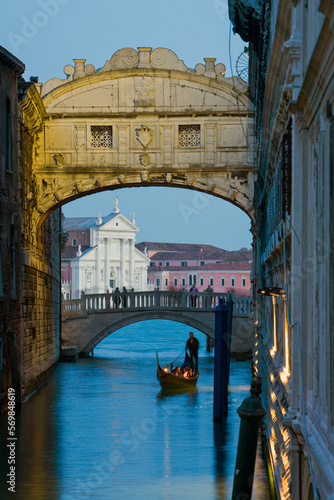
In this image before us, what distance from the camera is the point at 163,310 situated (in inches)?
966

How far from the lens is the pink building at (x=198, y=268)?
230 ft

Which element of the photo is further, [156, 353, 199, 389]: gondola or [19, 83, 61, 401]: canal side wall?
[156, 353, 199, 389]: gondola

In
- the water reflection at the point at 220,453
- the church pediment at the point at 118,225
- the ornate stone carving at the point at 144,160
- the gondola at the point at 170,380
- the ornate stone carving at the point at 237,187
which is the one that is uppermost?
the church pediment at the point at 118,225

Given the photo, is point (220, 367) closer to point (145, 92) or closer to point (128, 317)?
point (145, 92)

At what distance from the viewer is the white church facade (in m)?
69.8

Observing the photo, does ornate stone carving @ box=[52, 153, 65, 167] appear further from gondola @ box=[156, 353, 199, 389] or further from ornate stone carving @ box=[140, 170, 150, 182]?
gondola @ box=[156, 353, 199, 389]

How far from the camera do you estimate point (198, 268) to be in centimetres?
7212

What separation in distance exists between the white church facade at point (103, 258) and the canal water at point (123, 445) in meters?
52.1

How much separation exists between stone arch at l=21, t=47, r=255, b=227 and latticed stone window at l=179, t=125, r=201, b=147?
Answer: 0.02m

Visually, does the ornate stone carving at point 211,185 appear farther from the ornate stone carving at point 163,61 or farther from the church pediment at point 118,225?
the church pediment at point 118,225

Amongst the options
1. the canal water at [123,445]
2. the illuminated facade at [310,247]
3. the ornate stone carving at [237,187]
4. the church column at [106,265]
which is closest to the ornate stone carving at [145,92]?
the ornate stone carving at [237,187]

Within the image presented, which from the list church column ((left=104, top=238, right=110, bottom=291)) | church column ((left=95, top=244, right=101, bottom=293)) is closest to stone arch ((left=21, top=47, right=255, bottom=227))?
church column ((left=95, top=244, right=101, bottom=293))

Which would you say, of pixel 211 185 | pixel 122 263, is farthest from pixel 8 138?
pixel 122 263

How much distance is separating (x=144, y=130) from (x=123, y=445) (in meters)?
6.92
